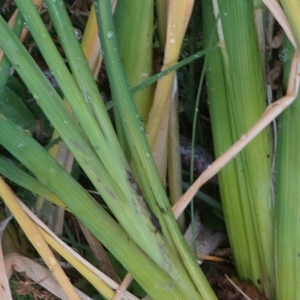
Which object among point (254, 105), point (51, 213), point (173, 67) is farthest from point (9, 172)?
point (254, 105)

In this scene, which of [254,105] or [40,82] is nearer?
[40,82]

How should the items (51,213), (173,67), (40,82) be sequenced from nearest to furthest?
(40,82), (173,67), (51,213)

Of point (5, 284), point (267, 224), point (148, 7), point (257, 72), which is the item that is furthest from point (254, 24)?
point (5, 284)

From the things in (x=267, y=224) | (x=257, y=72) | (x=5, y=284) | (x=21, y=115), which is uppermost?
(x=257, y=72)

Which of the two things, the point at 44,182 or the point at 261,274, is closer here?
the point at 44,182

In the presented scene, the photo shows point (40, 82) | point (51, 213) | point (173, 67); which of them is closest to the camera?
point (40, 82)

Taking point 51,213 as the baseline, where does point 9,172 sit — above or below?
above

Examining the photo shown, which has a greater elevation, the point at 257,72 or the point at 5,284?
the point at 257,72

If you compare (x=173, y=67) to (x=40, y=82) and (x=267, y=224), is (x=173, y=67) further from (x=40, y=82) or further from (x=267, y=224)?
(x=267, y=224)

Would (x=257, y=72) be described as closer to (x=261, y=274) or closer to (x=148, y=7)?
(x=148, y=7)
